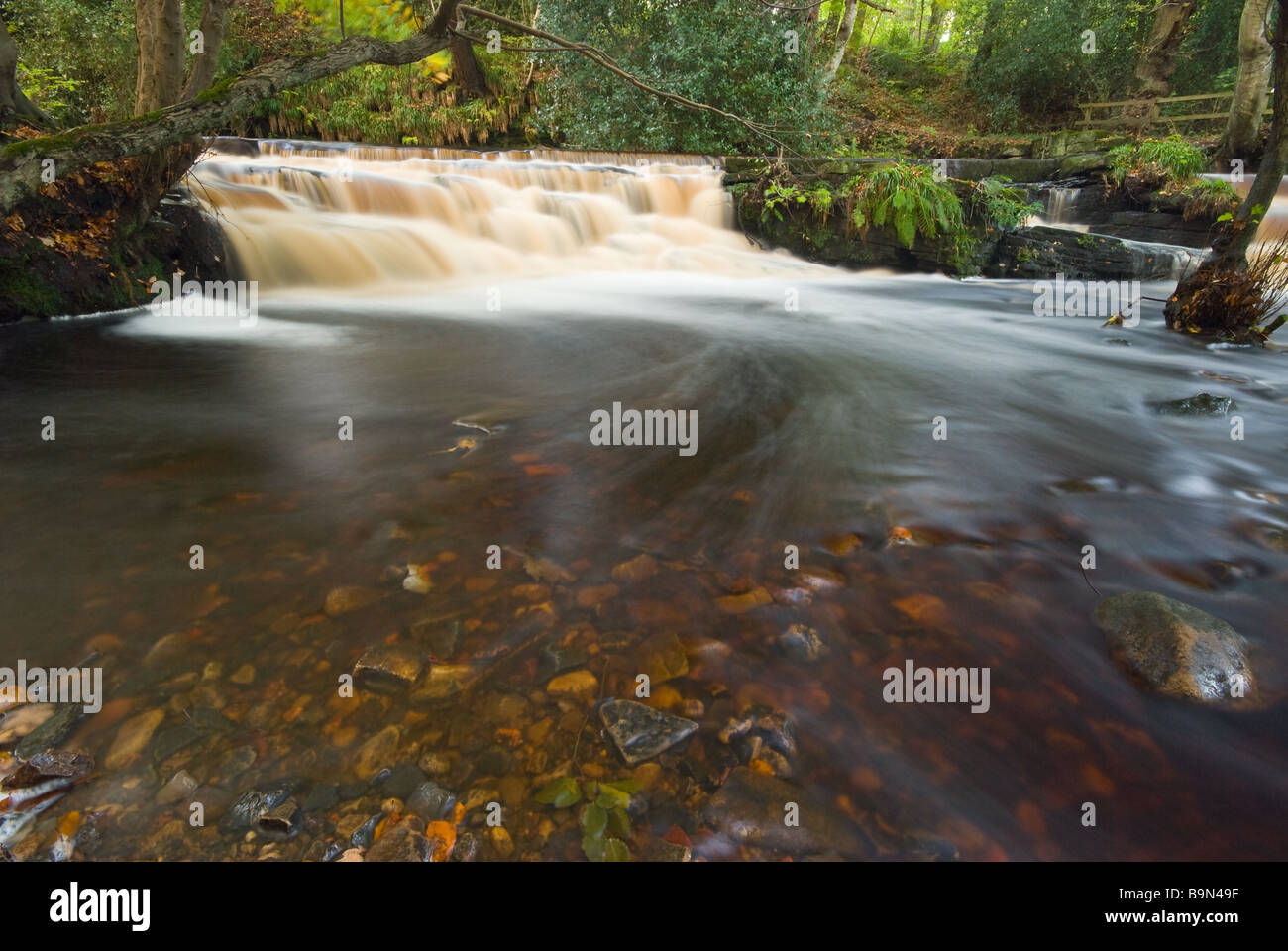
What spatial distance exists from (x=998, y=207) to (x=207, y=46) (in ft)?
37.8

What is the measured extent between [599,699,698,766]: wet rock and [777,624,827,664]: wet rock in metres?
0.48

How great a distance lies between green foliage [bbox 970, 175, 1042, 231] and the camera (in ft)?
36.0

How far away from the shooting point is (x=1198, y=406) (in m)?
4.75

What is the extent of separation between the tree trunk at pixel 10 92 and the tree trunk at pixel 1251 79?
2171cm

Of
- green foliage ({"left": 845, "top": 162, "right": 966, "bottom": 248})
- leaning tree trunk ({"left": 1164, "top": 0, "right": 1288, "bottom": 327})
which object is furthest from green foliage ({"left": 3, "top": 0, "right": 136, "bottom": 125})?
leaning tree trunk ({"left": 1164, "top": 0, "right": 1288, "bottom": 327})

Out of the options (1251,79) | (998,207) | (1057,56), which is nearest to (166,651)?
(998,207)

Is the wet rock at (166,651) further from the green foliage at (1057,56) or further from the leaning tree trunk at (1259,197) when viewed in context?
the green foliage at (1057,56)

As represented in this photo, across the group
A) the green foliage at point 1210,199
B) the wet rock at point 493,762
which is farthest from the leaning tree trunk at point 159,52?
the green foliage at point 1210,199

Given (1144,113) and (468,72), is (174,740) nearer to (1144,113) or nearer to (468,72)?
(468,72)

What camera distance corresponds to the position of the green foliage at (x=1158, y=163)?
1316cm
